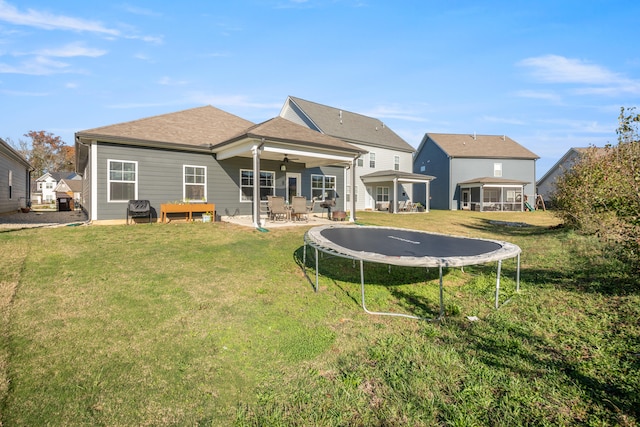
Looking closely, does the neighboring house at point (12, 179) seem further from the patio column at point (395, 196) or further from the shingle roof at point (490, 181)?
the shingle roof at point (490, 181)

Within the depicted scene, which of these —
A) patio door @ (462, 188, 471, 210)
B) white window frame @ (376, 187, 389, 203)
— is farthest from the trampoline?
patio door @ (462, 188, 471, 210)

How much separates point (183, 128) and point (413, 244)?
11568 mm

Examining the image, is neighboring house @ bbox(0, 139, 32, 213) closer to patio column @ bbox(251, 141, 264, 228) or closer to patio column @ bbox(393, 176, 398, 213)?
patio column @ bbox(251, 141, 264, 228)

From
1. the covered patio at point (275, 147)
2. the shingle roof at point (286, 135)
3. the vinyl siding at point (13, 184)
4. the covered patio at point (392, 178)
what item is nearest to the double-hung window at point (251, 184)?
the covered patio at point (275, 147)

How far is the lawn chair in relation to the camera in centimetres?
1027

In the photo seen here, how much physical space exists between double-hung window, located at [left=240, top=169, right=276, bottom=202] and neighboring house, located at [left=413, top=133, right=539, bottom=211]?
65.8 feet

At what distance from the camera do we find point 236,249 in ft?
23.0

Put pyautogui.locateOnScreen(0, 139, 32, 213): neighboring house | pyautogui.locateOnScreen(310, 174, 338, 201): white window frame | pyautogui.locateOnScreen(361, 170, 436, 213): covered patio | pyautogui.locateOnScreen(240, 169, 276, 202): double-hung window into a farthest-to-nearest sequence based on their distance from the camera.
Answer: pyautogui.locateOnScreen(361, 170, 436, 213): covered patio → pyautogui.locateOnScreen(310, 174, 338, 201): white window frame → pyautogui.locateOnScreen(0, 139, 32, 213): neighboring house → pyautogui.locateOnScreen(240, 169, 276, 202): double-hung window

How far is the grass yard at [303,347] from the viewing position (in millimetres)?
2061

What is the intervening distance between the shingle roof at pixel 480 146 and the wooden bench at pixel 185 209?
2378 cm

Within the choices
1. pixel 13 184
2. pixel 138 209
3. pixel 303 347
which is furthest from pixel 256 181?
pixel 13 184

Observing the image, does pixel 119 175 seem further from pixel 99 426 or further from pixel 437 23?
pixel 437 23

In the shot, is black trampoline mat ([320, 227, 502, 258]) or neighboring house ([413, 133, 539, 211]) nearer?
black trampoline mat ([320, 227, 502, 258])

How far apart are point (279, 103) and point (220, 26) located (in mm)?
16665
